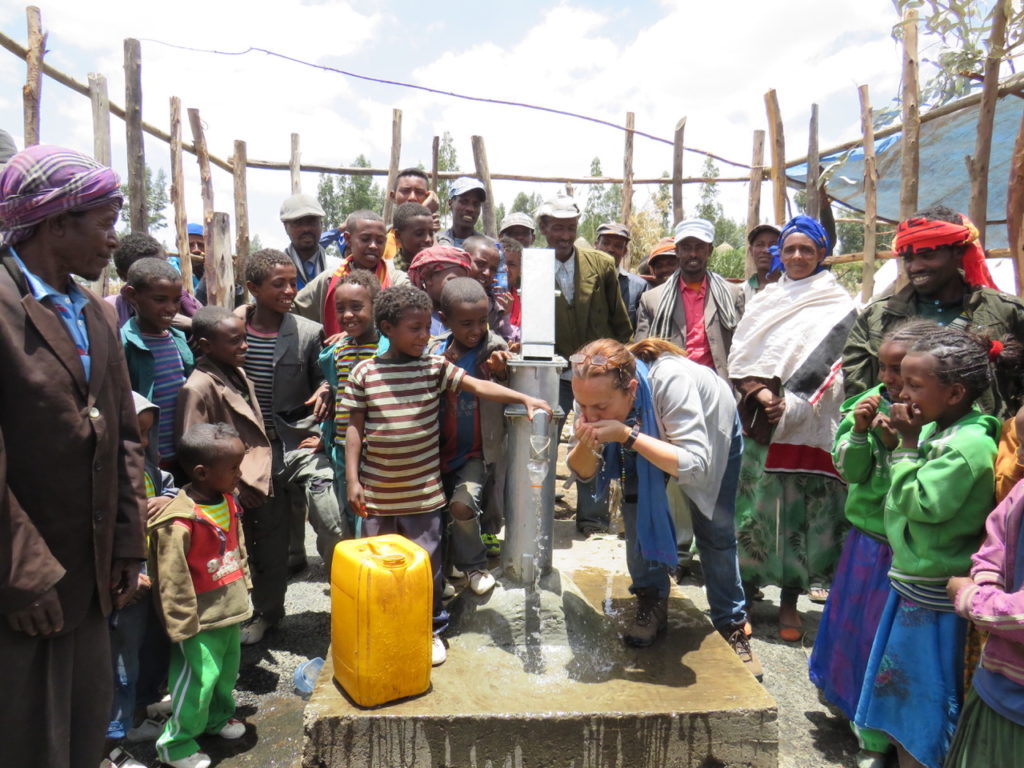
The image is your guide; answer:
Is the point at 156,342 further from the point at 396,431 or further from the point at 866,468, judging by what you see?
the point at 866,468

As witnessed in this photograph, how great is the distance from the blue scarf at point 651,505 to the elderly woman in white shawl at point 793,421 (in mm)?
1099

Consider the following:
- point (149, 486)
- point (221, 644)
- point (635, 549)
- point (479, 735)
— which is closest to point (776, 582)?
point (635, 549)

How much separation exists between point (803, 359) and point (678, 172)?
198 inches

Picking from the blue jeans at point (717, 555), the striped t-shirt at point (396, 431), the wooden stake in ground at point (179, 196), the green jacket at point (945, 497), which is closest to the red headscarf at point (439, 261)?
the striped t-shirt at point (396, 431)

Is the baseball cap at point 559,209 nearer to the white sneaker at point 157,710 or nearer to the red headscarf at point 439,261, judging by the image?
the red headscarf at point 439,261

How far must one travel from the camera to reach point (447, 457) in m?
3.15

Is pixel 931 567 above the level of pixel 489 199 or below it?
below

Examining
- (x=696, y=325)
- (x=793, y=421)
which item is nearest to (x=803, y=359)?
(x=793, y=421)

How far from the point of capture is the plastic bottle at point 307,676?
10.4 ft

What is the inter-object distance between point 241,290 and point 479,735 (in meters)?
4.99

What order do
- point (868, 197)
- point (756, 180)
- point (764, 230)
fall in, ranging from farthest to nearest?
point (756, 180)
point (868, 197)
point (764, 230)

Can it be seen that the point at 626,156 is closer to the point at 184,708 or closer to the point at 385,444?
the point at 385,444

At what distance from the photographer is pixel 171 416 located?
3104 millimetres

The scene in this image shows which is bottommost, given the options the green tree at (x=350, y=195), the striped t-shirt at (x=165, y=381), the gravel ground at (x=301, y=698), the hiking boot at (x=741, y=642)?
the gravel ground at (x=301, y=698)
